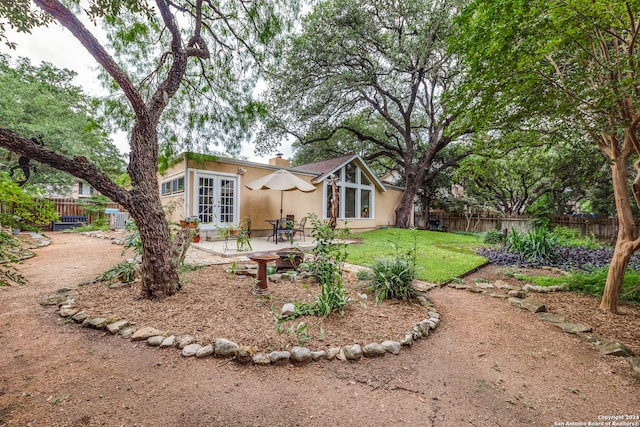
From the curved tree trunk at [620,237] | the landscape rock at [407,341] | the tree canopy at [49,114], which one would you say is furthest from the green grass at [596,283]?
the tree canopy at [49,114]

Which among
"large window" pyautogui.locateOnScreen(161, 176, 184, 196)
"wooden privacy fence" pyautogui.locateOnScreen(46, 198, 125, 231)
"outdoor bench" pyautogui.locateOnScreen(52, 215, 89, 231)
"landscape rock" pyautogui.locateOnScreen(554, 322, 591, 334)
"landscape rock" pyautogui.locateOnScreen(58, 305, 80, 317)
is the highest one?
"large window" pyautogui.locateOnScreen(161, 176, 184, 196)

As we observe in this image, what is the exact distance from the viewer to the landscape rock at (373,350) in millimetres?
2391

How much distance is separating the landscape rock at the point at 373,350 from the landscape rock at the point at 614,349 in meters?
2.12

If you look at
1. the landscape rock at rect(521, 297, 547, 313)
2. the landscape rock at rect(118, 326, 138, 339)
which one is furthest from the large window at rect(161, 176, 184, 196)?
the landscape rock at rect(521, 297, 547, 313)

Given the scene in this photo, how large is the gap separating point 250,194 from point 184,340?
23.2 feet

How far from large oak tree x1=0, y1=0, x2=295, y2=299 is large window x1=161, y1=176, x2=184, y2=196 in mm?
3106

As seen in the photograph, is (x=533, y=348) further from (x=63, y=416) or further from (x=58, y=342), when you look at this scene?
(x=58, y=342)

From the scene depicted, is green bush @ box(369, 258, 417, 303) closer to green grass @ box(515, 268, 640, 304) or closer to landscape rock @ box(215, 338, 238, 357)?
landscape rock @ box(215, 338, 238, 357)

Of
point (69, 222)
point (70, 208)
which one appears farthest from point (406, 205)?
point (70, 208)

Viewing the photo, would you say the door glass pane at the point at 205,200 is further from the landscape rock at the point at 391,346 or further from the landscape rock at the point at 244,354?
the landscape rock at the point at 391,346

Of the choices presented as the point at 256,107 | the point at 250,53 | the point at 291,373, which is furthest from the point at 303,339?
the point at 250,53

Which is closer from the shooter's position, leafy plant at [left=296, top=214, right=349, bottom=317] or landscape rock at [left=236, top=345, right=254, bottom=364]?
landscape rock at [left=236, top=345, right=254, bottom=364]

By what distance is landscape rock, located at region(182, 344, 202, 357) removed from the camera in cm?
231

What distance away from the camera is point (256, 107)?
5836mm
